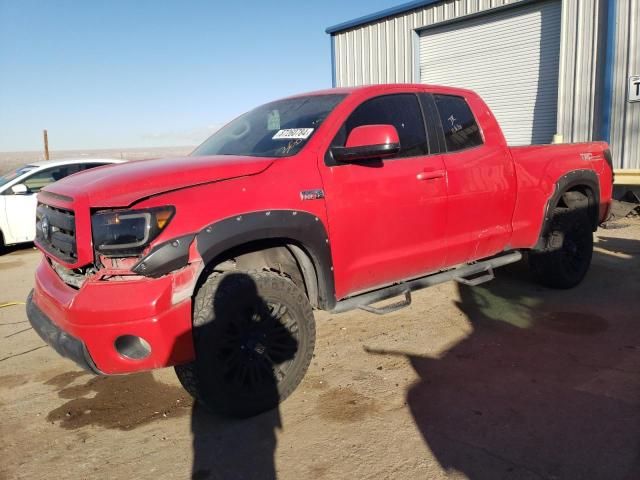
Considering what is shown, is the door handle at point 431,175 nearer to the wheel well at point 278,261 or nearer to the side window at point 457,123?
the side window at point 457,123

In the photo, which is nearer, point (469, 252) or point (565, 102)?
point (469, 252)

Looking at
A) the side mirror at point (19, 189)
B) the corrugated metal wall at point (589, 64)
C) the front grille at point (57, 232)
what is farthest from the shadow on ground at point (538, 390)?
the side mirror at point (19, 189)

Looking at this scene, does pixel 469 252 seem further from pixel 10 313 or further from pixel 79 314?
pixel 10 313

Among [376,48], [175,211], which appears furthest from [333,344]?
[376,48]

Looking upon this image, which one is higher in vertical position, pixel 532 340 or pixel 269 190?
pixel 269 190

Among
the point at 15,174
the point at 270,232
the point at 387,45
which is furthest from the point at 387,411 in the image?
the point at 387,45

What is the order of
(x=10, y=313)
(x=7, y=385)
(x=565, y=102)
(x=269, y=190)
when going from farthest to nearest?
(x=565, y=102), (x=10, y=313), (x=7, y=385), (x=269, y=190)

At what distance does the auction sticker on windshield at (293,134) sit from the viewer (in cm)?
359

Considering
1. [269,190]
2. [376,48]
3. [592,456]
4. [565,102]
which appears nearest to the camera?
[592,456]

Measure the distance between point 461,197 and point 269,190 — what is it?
1717 mm

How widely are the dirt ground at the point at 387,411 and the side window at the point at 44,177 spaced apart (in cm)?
511

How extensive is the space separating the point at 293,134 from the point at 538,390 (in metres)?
2.29

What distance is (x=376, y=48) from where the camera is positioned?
550 inches

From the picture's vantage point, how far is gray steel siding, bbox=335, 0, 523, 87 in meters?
12.5
